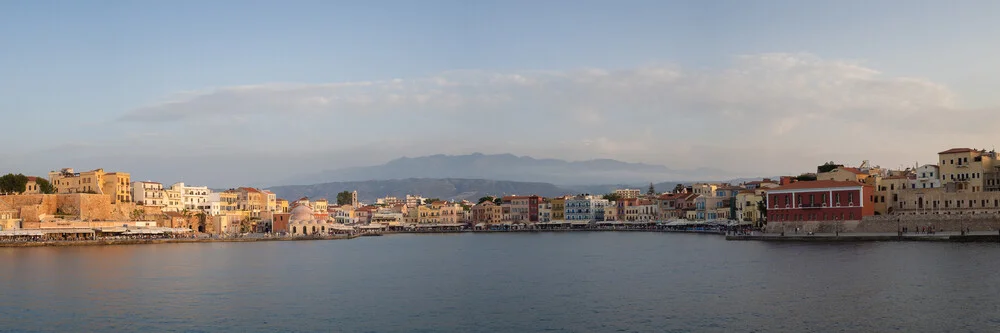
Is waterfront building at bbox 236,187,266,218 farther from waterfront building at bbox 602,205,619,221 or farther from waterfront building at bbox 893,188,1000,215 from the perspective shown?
waterfront building at bbox 893,188,1000,215

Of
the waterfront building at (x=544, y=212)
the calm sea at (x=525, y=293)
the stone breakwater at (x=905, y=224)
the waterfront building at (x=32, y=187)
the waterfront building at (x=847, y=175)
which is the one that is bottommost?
the calm sea at (x=525, y=293)

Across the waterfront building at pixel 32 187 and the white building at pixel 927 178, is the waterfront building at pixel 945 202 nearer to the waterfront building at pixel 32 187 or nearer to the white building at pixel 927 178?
the white building at pixel 927 178

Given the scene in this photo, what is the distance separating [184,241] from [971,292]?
236 feet

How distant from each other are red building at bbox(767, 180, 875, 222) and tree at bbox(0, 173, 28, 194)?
7624cm

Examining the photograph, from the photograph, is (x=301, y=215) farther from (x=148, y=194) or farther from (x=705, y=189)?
(x=705, y=189)

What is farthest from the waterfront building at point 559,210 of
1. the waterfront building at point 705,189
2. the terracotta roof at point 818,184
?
the terracotta roof at point 818,184

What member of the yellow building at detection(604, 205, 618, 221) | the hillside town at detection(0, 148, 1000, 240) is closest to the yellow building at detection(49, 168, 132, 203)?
the hillside town at detection(0, 148, 1000, 240)

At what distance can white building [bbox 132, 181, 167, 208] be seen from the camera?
3873 inches

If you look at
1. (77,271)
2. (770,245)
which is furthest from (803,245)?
(77,271)

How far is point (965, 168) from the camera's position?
70500mm

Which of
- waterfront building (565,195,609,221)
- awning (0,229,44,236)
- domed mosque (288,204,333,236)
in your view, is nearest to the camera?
awning (0,229,44,236)

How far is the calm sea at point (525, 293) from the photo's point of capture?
27.3 metres

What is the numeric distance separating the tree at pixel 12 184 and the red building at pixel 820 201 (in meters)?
76.2

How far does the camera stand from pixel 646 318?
28.0 meters
